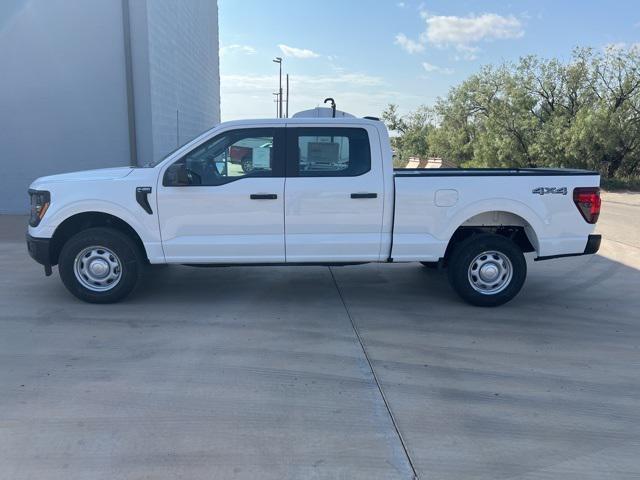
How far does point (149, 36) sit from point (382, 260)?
7.89 m

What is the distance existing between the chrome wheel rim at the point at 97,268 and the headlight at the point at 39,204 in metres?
0.59

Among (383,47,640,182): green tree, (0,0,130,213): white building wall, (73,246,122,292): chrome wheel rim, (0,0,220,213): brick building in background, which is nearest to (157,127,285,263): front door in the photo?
(73,246,122,292): chrome wheel rim

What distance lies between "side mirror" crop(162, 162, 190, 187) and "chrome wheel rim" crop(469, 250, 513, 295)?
323 cm

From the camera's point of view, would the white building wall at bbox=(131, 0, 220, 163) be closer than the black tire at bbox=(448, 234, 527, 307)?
No

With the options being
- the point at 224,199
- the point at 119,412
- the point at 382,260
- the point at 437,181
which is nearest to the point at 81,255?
the point at 224,199

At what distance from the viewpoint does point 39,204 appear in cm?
577

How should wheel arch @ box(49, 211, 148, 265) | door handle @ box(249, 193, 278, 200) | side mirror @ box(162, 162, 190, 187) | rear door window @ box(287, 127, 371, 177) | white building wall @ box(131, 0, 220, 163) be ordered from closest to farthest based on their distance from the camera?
1. side mirror @ box(162, 162, 190, 187)
2. door handle @ box(249, 193, 278, 200)
3. rear door window @ box(287, 127, 371, 177)
4. wheel arch @ box(49, 211, 148, 265)
5. white building wall @ box(131, 0, 220, 163)

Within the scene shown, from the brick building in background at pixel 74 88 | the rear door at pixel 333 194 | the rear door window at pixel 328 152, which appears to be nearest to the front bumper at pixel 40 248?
the rear door at pixel 333 194

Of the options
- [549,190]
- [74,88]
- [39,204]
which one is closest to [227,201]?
[39,204]

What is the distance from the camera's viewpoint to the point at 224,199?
5.64 metres

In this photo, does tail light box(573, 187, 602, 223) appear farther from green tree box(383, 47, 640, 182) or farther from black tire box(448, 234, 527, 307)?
green tree box(383, 47, 640, 182)

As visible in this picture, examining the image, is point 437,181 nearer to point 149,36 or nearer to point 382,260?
point 382,260

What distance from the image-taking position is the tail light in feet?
19.0

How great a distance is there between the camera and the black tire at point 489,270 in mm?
5906
